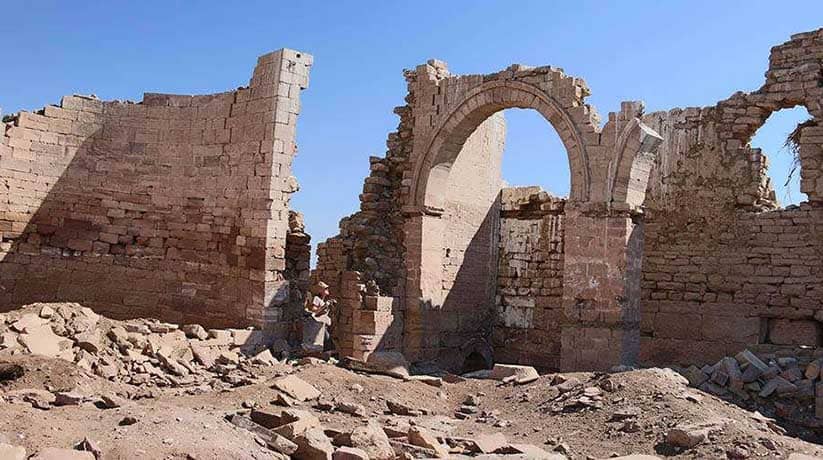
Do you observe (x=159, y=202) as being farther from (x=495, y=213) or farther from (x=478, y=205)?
(x=495, y=213)

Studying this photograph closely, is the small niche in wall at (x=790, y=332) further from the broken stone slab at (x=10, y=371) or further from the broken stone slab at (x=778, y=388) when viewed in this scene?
the broken stone slab at (x=10, y=371)

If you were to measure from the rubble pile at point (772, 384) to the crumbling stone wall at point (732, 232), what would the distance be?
7.56 ft

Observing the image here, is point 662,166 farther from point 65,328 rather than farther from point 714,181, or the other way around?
point 65,328

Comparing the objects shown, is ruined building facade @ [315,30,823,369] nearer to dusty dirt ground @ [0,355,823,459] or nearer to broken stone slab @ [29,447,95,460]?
dusty dirt ground @ [0,355,823,459]

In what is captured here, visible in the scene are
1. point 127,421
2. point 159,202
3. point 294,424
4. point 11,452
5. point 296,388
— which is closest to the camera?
point 11,452

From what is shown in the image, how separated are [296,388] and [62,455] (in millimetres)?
3510

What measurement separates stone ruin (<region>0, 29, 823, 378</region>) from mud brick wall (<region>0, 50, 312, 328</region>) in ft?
0.09

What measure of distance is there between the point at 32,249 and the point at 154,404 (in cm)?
432

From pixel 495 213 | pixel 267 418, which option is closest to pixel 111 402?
pixel 267 418

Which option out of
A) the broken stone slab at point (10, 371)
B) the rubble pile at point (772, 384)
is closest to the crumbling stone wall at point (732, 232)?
the rubble pile at point (772, 384)

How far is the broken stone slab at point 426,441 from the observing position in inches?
252

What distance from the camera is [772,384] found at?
9.32m

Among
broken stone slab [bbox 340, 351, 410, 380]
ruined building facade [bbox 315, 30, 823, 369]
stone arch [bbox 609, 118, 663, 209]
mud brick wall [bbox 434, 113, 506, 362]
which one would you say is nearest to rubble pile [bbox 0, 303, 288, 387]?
broken stone slab [bbox 340, 351, 410, 380]

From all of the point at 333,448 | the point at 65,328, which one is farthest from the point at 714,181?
the point at 65,328
